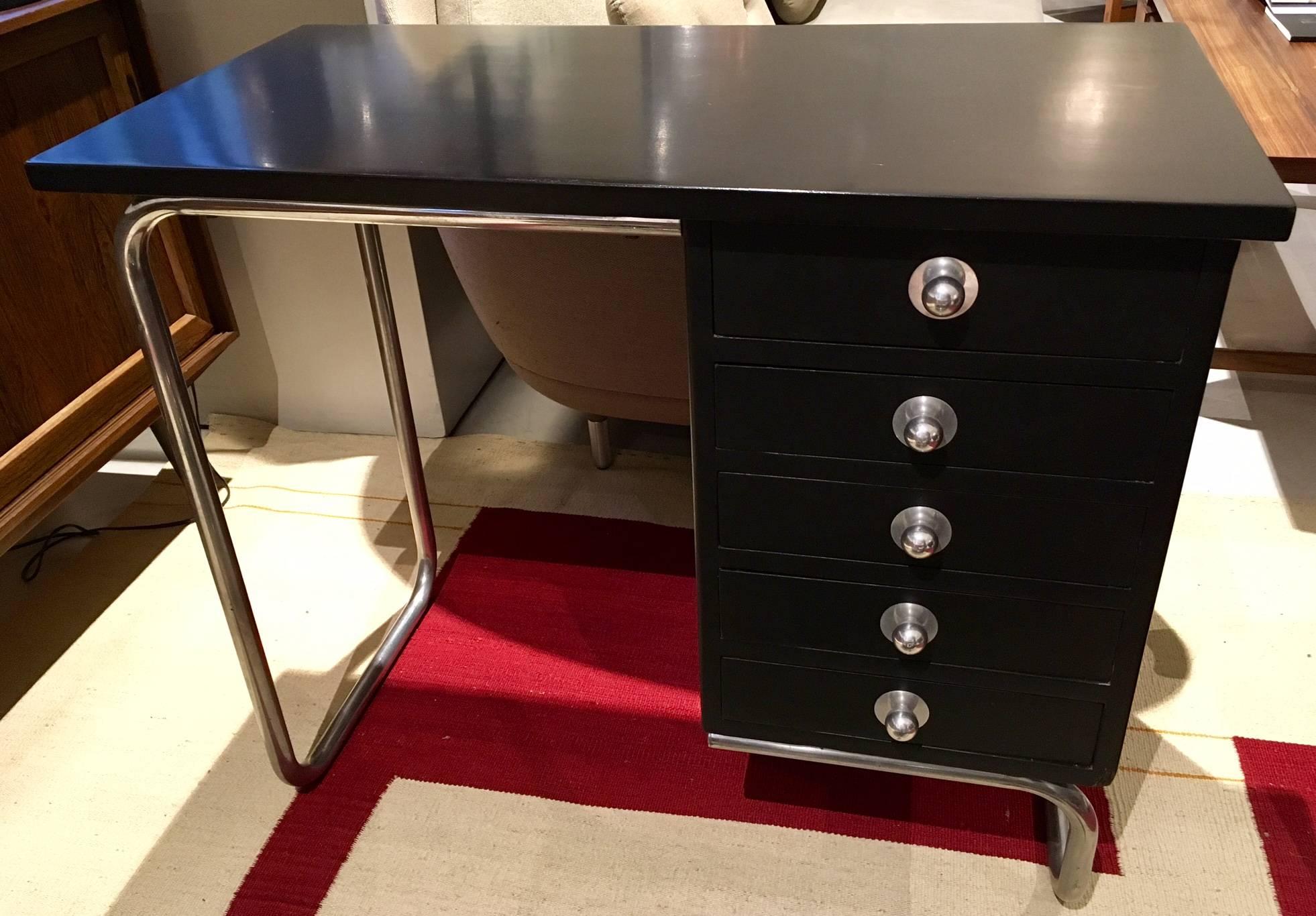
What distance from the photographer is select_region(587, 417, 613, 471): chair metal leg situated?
165cm

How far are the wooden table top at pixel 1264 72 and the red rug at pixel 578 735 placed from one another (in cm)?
78

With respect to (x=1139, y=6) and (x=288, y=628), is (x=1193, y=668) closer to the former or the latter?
(x=288, y=628)

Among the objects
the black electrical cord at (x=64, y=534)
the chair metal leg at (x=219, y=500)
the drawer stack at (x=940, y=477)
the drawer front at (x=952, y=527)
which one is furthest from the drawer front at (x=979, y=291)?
the black electrical cord at (x=64, y=534)

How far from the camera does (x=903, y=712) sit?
92 cm

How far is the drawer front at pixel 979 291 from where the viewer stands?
0.68 metres

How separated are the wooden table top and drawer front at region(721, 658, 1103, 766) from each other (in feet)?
2.11

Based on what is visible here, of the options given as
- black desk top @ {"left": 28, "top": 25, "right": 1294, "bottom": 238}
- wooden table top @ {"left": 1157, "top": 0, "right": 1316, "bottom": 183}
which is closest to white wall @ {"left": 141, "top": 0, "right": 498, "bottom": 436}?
black desk top @ {"left": 28, "top": 25, "right": 1294, "bottom": 238}

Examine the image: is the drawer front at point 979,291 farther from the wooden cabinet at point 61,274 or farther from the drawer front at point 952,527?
the wooden cabinet at point 61,274

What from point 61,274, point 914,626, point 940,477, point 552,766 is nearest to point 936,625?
point 914,626

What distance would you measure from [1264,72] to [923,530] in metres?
→ 1.11

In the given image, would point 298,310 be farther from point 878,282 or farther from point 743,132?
point 878,282

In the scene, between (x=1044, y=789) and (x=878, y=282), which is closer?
(x=878, y=282)

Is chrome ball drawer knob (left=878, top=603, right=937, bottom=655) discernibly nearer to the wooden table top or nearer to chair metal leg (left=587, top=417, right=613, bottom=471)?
the wooden table top

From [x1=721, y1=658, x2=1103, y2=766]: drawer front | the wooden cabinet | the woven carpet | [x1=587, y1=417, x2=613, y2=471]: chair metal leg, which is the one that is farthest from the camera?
[x1=587, y1=417, x2=613, y2=471]: chair metal leg
